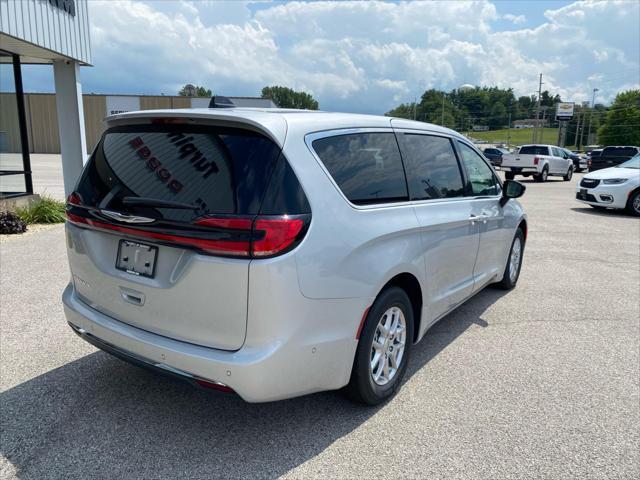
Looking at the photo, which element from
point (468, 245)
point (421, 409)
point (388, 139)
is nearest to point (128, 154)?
point (388, 139)

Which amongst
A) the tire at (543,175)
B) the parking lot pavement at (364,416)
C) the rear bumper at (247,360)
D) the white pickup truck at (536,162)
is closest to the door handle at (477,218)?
the parking lot pavement at (364,416)

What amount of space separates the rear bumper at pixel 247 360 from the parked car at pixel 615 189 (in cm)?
1241

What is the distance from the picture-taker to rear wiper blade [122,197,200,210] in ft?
8.32

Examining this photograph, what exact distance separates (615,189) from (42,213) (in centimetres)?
1326

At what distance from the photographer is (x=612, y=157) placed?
27.3m

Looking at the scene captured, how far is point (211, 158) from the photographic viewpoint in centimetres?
261

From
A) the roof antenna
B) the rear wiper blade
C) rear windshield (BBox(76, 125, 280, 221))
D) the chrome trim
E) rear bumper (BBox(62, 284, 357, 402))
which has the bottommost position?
rear bumper (BBox(62, 284, 357, 402))

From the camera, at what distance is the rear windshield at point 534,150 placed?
25.8 meters

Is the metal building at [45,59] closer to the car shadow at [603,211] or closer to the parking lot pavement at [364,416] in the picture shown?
the parking lot pavement at [364,416]

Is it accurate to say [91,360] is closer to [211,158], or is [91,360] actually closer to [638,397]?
[211,158]

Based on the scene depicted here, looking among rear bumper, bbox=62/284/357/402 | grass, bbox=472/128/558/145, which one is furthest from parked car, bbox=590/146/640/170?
grass, bbox=472/128/558/145

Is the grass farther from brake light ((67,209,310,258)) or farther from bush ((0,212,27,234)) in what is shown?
brake light ((67,209,310,258))

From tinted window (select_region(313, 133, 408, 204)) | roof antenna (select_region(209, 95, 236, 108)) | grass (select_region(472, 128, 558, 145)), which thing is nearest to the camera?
tinted window (select_region(313, 133, 408, 204))

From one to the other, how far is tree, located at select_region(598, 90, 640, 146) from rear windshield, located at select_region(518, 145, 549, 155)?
233 ft
